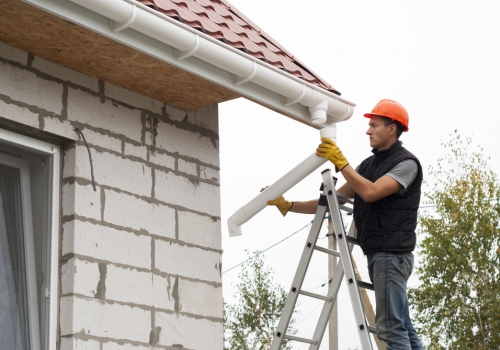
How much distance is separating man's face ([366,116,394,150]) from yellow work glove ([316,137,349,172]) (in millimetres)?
261

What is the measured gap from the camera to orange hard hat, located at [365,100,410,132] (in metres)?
5.14

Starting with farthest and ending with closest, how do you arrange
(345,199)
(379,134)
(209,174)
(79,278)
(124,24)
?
(209,174) < (345,199) < (379,134) < (79,278) < (124,24)

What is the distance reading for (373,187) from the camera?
4699 millimetres

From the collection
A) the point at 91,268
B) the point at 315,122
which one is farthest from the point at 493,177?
the point at 91,268

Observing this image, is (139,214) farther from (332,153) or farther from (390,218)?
(390,218)

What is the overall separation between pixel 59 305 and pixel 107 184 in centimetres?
79

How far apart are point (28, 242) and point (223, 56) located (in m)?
1.53

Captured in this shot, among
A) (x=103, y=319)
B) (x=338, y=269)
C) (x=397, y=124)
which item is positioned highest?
(x=397, y=124)

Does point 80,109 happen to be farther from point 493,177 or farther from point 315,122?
point 493,177

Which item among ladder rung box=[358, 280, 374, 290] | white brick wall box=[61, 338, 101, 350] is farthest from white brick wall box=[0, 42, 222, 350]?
ladder rung box=[358, 280, 374, 290]

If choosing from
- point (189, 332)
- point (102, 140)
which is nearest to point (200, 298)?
point (189, 332)

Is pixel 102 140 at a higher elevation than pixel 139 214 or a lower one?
higher

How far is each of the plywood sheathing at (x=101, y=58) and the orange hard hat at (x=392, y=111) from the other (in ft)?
3.10

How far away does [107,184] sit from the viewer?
4.89 metres
